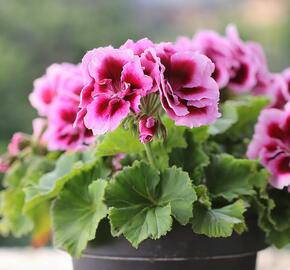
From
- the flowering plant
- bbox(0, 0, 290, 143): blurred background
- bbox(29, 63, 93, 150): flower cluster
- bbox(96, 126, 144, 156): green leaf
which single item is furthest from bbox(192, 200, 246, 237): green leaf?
bbox(0, 0, 290, 143): blurred background

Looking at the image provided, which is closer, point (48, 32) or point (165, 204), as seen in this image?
point (165, 204)

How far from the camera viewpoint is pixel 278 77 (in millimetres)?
1106

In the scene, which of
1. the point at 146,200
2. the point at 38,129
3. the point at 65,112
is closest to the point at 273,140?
the point at 146,200

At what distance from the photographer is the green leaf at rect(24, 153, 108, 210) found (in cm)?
95

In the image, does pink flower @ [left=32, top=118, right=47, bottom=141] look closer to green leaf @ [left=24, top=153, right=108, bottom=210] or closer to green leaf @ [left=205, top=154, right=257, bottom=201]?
green leaf @ [left=24, top=153, right=108, bottom=210]

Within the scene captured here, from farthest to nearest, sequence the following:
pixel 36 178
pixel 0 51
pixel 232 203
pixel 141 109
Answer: pixel 0 51 < pixel 36 178 < pixel 232 203 < pixel 141 109

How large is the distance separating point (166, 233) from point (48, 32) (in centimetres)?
553

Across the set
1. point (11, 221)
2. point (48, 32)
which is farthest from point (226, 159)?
point (48, 32)

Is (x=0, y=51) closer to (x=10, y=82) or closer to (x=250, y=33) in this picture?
(x=10, y=82)

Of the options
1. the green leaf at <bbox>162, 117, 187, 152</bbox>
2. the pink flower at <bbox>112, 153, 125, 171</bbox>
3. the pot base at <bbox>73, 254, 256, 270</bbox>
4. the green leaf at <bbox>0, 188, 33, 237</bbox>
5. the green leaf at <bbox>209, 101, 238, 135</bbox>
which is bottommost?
the pot base at <bbox>73, 254, 256, 270</bbox>

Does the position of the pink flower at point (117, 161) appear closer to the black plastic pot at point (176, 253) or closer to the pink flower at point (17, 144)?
the black plastic pot at point (176, 253)

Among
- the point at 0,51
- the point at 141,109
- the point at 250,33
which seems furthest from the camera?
the point at 250,33

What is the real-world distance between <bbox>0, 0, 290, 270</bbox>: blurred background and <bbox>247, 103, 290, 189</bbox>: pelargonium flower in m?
4.13

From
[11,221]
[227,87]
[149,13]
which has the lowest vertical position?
[11,221]
